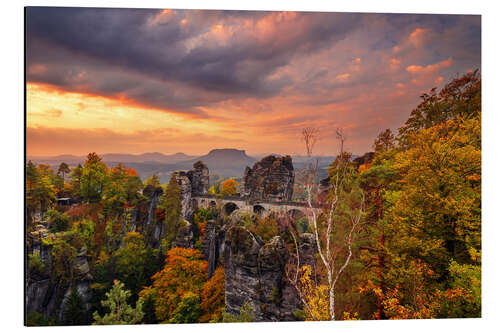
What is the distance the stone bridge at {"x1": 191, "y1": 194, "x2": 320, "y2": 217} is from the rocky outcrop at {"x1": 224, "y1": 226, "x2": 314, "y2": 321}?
4525 millimetres

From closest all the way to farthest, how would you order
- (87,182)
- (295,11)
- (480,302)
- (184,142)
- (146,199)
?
1. (480,302)
2. (295,11)
3. (184,142)
4. (87,182)
5. (146,199)

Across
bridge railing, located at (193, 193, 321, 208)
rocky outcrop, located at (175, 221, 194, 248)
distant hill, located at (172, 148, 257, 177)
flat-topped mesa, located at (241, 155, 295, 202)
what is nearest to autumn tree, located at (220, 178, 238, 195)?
bridge railing, located at (193, 193, 321, 208)

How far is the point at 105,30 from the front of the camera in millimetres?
5527

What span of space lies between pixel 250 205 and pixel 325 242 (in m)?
7.20

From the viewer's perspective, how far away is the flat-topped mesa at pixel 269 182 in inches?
498

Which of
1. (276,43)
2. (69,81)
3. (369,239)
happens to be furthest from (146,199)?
(369,239)

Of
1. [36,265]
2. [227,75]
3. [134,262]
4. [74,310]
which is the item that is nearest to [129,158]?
[36,265]

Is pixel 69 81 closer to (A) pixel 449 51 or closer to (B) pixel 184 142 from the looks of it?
(B) pixel 184 142

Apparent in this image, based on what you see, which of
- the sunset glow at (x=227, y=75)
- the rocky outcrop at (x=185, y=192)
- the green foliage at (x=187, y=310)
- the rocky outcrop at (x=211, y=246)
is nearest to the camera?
the sunset glow at (x=227, y=75)

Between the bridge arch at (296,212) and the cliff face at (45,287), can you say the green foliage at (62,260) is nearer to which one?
the cliff face at (45,287)

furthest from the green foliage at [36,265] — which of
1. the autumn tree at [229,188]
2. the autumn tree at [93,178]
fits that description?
the autumn tree at [229,188]

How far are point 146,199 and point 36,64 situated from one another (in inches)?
288

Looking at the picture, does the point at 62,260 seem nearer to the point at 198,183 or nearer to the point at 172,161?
the point at 172,161

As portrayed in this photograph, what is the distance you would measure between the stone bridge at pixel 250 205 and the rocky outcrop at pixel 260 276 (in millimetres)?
4525
